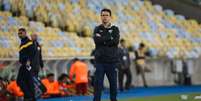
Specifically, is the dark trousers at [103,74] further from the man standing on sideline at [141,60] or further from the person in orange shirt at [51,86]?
the man standing on sideline at [141,60]

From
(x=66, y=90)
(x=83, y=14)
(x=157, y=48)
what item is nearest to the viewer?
(x=66, y=90)

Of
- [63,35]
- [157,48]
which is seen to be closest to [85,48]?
[63,35]

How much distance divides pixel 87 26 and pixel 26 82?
8.45m

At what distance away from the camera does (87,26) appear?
72.7 ft

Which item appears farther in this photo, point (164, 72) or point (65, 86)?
point (164, 72)

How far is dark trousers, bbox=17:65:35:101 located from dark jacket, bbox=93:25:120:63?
277 centimetres

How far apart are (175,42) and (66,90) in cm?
783

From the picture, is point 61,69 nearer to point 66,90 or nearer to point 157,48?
point 66,90

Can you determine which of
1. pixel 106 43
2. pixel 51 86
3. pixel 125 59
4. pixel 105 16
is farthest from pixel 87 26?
pixel 105 16

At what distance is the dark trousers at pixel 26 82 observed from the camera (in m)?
13.9

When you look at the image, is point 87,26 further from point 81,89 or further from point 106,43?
point 106,43

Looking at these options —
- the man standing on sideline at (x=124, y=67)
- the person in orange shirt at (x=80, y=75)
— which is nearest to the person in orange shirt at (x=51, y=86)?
the person in orange shirt at (x=80, y=75)

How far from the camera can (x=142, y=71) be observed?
22.8 meters

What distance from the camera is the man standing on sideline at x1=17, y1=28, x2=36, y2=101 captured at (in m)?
13.8
